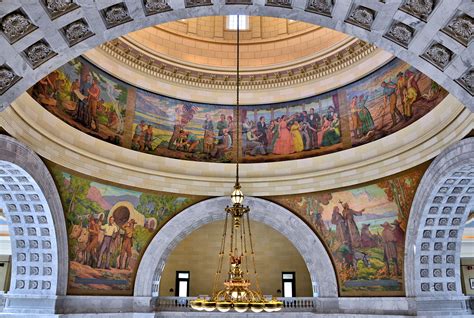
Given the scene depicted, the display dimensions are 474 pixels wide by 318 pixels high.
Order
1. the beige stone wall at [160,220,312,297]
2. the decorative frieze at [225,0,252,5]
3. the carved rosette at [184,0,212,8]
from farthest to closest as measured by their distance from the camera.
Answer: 1. the beige stone wall at [160,220,312,297]
2. the decorative frieze at [225,0,252,5]
3. the carved rosette at [184,0,212,8]

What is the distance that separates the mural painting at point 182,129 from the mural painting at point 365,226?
12.7 ft

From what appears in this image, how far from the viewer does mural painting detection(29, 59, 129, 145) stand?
15172mm

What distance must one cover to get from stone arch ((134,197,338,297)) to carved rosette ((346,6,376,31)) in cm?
1273

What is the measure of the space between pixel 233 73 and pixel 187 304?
10.7 metres

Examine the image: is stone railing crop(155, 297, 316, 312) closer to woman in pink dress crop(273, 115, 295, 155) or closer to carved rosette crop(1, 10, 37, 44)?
woman in pink dress crop(273, 115, 295, 155)

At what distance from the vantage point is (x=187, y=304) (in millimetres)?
19375

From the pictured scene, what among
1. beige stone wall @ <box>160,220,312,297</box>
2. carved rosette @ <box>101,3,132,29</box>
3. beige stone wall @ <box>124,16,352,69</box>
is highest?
beige stone wall @ <box>124,16,352,69</box>

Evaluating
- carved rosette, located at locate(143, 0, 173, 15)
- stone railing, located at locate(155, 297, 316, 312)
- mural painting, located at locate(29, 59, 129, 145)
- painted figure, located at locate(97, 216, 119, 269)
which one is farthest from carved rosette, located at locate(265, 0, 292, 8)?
stone railing, located at locate(155, 297, 316, 312)

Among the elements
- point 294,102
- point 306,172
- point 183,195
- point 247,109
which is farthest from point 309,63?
point 183,195

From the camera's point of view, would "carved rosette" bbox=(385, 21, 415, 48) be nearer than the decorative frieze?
Yes

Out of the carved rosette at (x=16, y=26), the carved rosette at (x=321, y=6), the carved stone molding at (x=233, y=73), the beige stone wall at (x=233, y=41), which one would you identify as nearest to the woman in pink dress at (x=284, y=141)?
the carved stone molding at (x=233, y=73)

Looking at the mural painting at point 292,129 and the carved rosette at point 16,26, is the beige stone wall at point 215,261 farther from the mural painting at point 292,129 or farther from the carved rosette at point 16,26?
the carved rosette at point 16,26

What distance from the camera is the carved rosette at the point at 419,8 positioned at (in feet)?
20.0

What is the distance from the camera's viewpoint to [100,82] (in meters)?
17.6
